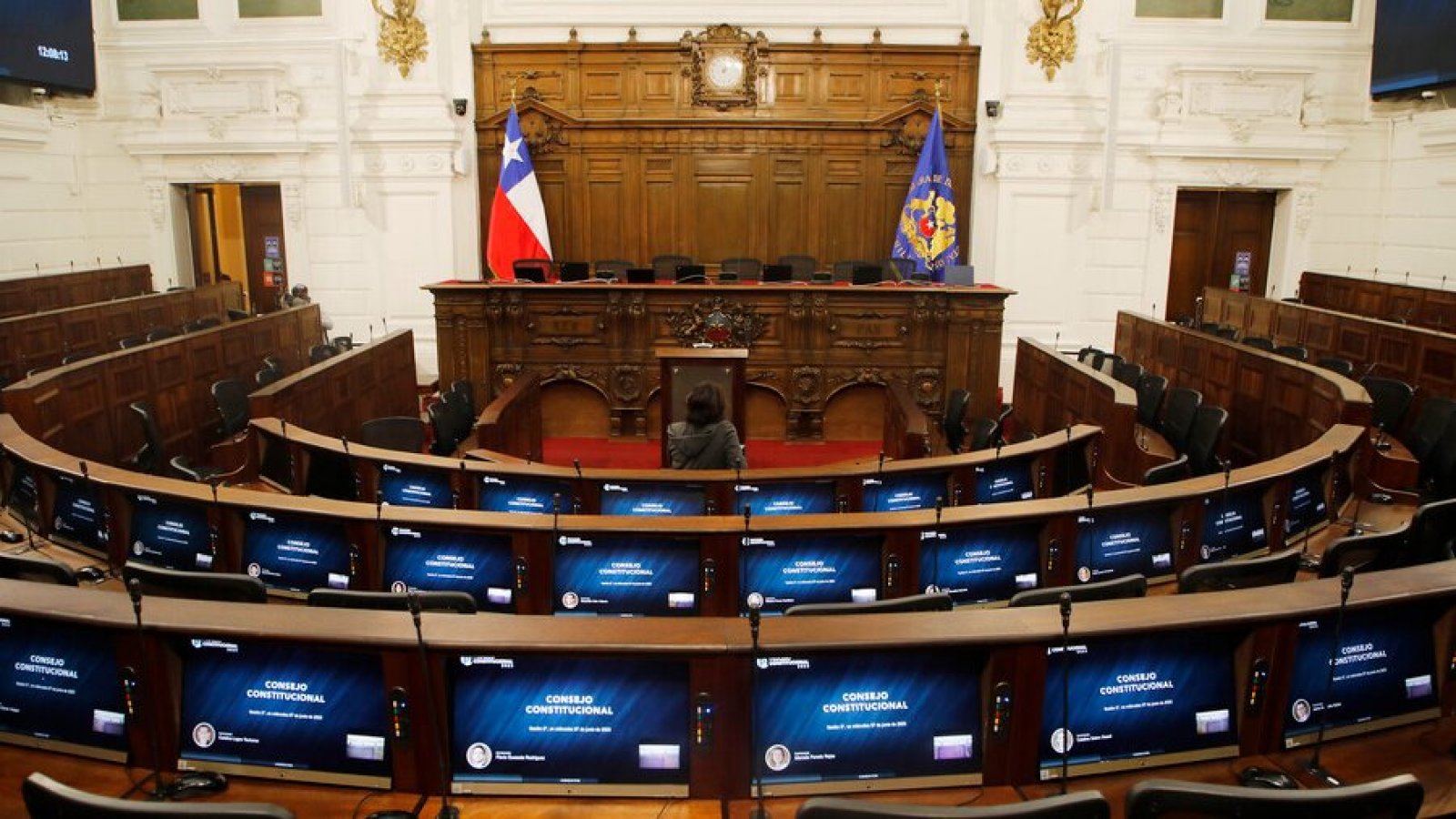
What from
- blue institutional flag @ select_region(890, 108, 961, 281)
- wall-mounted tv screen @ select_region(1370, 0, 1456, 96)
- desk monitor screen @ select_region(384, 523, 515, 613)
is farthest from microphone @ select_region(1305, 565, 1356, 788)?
wall-mounted tv screen @ select_region(1370, 0, 1456, 96)

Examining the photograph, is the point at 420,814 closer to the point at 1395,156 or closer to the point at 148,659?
the point at 148,659

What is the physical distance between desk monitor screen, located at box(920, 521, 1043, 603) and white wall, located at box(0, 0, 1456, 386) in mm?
8558

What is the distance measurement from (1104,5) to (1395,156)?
433 cm

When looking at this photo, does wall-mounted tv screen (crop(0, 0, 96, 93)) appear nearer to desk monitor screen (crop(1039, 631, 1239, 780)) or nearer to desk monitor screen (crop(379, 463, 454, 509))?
desk monitor screen (crop(379, 463, 454, 509))

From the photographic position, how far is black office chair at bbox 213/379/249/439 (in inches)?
299

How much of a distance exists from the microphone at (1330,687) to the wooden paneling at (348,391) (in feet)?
20.8

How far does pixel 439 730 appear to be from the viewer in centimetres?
257

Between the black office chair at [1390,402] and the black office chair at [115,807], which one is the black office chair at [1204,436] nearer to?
the black office chair at [1390,402]

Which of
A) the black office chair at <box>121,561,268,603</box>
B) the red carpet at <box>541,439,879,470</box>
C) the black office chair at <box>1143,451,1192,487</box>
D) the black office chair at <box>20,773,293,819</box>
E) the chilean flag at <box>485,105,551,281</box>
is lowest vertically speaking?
the red carpet at <box>541,439,879,470</box>

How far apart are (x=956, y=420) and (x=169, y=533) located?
598cm

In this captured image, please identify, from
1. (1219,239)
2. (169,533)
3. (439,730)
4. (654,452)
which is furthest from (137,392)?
(1219,239)

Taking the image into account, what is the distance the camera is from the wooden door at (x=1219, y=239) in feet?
45.0

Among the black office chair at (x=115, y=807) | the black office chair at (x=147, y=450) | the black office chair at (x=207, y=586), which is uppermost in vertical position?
the black office chair at (x=115, y=807)

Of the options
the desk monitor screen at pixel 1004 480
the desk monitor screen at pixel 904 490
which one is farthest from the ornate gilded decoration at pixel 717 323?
the desk monitor screen at pixel 904 490
